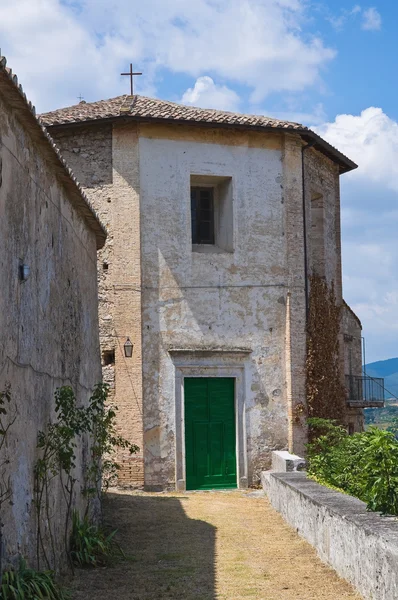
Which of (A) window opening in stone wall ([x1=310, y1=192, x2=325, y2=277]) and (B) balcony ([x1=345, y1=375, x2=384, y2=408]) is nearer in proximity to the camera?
(A) window opening in stone wall ([x1=310, y1=192, x2=325, y2=277])

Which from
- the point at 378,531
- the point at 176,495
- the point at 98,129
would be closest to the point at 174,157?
the point at 98,129

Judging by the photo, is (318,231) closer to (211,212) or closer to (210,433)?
(211,212)

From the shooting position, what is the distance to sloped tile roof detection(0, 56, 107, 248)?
5.79m

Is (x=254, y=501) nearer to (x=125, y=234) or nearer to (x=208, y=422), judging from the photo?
(x=208, y=422)

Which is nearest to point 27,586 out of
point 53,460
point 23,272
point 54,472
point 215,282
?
point 54,472

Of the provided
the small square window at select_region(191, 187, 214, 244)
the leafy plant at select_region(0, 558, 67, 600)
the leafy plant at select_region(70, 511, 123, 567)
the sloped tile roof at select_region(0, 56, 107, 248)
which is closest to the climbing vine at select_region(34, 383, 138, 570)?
the leafy plant at select_region(70, 511, 123, 567)

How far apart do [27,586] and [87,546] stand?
2.65 metres

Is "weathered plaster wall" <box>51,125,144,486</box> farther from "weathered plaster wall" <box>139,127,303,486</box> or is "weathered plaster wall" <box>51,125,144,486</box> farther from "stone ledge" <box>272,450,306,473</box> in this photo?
"stone ledge" <box>272,450,306,473</box>

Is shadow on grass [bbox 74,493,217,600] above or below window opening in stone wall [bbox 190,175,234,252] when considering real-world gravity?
below

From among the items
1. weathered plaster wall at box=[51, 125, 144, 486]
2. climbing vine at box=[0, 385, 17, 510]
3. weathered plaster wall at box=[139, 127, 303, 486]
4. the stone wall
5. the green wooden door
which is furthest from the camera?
the green wooden door

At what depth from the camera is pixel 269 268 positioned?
1698 centimetres

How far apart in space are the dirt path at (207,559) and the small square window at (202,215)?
19.2 feet

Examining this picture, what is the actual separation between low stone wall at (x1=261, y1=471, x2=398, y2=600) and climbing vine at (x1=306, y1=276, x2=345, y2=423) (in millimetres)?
6193

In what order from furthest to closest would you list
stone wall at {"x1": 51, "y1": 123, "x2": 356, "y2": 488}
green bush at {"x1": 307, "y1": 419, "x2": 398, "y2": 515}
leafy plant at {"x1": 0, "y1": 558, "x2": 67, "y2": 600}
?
1. stone wall at {"x1": 51, "y1": 123, "x2": 356, "y2": 488}
2. green bush at {"x1": 307, "y1": 419, "x2": 398, "y2": 515}
3. leafy plant at {"x1": 0, "y1": 558, "x2": 67, "y2": 600}
